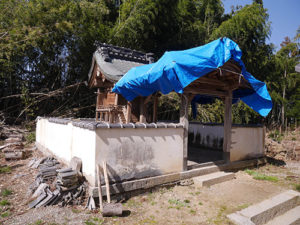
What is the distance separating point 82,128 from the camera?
4043 mm

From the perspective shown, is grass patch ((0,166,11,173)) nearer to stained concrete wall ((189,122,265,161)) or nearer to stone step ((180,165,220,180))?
stone step ((180,165,220,180))

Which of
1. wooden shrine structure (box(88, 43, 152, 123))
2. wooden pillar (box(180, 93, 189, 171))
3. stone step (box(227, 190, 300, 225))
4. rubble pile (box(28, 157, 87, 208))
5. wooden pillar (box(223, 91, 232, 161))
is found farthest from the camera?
wooden shrine structure (box(88, 43, 152, 123))

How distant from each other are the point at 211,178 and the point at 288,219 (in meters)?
1.64

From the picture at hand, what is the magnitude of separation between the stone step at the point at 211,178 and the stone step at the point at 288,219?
4.80ft

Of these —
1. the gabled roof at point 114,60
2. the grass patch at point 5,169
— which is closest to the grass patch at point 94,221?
the grass patch at point 5,169

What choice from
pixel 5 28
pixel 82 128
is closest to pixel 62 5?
pixel 5 28

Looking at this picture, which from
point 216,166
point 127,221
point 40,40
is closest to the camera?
point 127,221

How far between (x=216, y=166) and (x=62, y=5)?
862 centimetres

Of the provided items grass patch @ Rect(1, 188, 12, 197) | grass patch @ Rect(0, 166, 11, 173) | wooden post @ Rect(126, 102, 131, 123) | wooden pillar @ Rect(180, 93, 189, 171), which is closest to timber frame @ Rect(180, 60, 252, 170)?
wooden pillar @ Rect(180, 93, 189, 171)

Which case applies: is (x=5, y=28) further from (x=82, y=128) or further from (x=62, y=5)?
(x=82, y=128)

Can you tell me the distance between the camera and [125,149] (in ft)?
12.5

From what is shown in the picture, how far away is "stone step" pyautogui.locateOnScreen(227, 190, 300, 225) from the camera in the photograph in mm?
3033

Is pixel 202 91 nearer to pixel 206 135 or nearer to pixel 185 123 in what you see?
pixel 185 123

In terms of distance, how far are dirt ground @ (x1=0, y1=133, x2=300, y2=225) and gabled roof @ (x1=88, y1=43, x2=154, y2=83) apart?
139 inches
